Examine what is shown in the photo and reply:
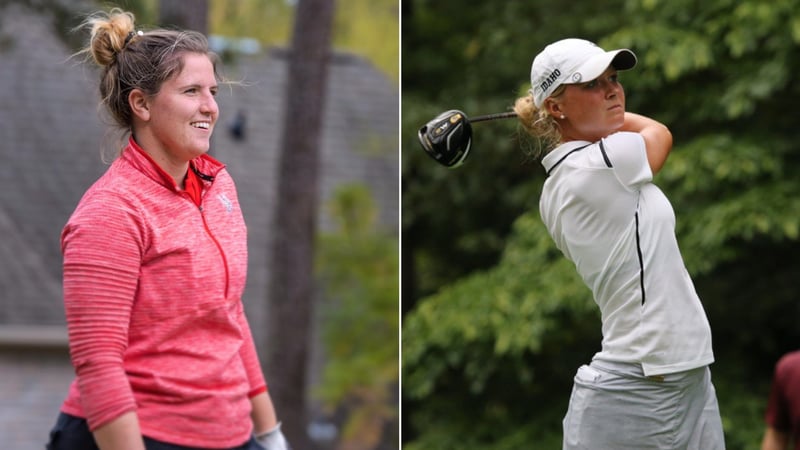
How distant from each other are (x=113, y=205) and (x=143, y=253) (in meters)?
0.10

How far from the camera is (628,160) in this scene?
266 centimetres

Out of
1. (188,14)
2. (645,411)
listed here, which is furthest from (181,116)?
(188,14)

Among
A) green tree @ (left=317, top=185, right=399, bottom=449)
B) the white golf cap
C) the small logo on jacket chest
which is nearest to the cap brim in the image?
the white golf cap

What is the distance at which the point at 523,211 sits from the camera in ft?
34.0

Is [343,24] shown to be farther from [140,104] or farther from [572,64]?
[140,104]

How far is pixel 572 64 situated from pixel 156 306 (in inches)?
42.2

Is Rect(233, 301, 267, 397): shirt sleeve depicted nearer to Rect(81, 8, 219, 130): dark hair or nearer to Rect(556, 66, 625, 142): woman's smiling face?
Rect(81, 8, 219, 130): dark hair

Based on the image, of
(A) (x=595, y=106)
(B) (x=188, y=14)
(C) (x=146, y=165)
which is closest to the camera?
(C) (x=146, y=165)

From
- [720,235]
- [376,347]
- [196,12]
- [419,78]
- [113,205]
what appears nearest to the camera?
[113,205]

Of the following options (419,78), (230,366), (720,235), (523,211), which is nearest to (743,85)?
(720,235)

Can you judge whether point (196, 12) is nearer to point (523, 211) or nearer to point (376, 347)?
point (523, 211)

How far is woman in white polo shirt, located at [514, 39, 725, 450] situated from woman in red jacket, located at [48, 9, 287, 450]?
0.76 m

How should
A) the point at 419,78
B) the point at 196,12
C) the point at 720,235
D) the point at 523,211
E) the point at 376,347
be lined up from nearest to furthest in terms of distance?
the point at 196,12 → the point at 720,235 → the point at 523,211 → the point at 419,78 → the point at 376,347

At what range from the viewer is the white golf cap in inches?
106
